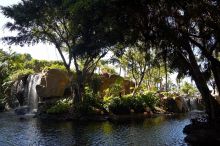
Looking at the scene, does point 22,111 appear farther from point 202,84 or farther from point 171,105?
point 202,84

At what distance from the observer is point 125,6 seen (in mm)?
15961

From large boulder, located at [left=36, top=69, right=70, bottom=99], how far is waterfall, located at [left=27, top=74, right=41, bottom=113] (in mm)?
1656

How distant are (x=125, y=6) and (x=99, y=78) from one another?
109ft

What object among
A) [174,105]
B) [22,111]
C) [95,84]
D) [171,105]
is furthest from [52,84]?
[174,105]

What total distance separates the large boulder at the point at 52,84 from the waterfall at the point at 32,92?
1.66m

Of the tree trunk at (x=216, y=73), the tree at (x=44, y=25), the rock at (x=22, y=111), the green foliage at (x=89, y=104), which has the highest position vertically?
the tree at (x=44, y=25)

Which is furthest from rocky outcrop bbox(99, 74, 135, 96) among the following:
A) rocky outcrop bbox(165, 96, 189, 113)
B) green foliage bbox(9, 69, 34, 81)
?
green foliage bbox(9, 69, 34, 81)

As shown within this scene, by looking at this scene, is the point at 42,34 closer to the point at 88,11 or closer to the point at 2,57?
the point at 88,11

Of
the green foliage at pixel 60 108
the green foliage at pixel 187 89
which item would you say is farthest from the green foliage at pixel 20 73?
the green foliage at pixel 187 89

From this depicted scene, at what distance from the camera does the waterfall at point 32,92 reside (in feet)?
152

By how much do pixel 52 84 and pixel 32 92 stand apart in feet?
16.6

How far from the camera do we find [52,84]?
44.2 metres

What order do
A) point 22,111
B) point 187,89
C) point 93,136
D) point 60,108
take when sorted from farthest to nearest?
point 187,89, point 22,111, point 60,108, point 93,136

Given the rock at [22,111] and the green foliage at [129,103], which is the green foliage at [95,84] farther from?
the rock at [22,111]
